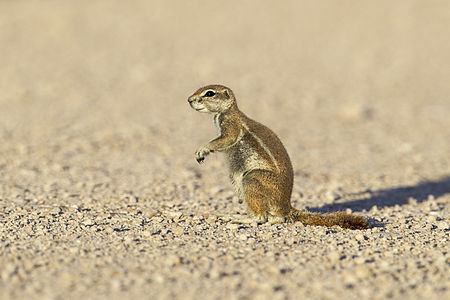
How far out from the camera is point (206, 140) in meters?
11.7

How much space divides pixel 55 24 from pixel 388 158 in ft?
40.3

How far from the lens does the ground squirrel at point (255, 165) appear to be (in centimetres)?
614

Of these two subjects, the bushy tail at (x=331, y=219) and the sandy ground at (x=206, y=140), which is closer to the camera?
the sandy ground at (x=206, y=140)

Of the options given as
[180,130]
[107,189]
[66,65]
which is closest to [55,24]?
[66,65]

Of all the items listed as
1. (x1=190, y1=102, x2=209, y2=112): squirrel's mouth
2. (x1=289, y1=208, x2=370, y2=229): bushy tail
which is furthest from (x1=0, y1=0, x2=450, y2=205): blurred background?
(x1=289, y1=208, x2=370, y2=229): bushy tail

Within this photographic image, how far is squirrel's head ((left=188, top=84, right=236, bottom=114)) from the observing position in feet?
21.0

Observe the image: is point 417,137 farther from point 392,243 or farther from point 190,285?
point 190,285

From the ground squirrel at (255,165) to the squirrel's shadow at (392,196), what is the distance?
1283 millimetres

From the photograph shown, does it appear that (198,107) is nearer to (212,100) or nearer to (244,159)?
(212,100)

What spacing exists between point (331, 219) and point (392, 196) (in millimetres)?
2788

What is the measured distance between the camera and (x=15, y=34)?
18969 mm

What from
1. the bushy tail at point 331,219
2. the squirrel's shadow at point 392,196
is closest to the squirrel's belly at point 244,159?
the bushy tail at point 331,219

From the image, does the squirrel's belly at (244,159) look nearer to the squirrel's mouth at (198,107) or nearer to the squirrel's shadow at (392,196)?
the squirrel's mouth at (198,107)

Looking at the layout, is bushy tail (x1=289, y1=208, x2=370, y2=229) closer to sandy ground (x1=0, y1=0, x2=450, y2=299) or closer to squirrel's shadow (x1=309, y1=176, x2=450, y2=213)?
sandy ground (x1=0, y1=0, x2=450, y2=299)
